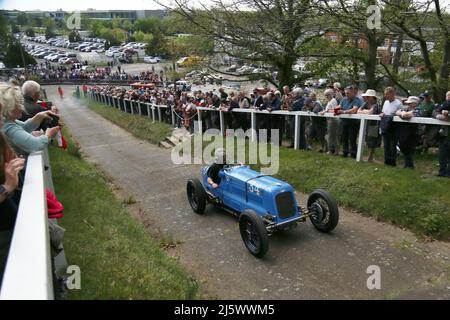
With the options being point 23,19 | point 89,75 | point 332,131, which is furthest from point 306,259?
point 23,19

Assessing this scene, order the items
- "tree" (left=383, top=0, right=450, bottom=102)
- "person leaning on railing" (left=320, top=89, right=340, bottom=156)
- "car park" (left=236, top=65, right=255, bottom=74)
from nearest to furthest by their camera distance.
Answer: "person leaning on railing" (left=320, top=89, right=340, bottom=156) → "tree" (left=383, top=0, right=450, bottom=102) → "car park" (left=236, top=65, right=255, bottom=74)

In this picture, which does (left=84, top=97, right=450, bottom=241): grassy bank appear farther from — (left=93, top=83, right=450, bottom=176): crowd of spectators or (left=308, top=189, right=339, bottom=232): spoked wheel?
(left=308, top=189, right=339, bottom=232): spoked wheel

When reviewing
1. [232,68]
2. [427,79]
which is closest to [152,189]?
[232,68]

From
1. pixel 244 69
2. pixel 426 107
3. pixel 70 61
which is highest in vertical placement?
pixel 70 61

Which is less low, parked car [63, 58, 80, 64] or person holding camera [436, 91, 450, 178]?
parked car [63, 58, 80, 64]

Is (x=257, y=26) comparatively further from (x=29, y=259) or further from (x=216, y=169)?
(x=29, y=259)

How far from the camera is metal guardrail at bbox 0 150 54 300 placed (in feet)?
7.14

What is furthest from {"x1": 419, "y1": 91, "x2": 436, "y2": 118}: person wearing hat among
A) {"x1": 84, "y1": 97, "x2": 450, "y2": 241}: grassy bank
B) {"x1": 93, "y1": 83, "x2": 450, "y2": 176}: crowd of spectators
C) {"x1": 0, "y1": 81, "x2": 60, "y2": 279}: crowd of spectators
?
{"x1": 0, "y1": 81, "x2": 60, "y2": 279}: crowd of spectators

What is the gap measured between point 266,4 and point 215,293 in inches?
449

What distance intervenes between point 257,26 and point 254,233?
9.98m

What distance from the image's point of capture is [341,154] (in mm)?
9797

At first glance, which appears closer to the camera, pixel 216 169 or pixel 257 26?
pixel 216 169

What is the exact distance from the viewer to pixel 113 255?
5.28m
